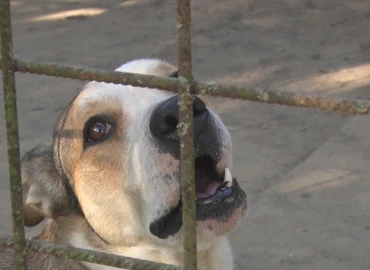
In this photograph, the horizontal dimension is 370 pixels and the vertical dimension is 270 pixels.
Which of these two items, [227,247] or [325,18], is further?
[325,18]

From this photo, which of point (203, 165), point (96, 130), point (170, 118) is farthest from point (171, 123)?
point (96, 130)

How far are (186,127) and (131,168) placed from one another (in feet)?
4.49

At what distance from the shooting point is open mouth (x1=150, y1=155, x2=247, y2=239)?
325cm

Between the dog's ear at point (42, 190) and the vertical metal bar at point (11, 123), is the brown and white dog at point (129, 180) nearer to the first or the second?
the dog's ear at point (42, 190)

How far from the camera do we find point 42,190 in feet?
12.9

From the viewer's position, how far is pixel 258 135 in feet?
21.8

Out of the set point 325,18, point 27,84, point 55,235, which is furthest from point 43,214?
point 325,18

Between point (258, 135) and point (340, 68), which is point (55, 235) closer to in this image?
point (258, 135)

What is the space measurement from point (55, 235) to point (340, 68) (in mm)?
4383

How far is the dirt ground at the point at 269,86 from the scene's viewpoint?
546cm

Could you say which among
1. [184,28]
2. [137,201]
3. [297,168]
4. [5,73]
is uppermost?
[184,28]

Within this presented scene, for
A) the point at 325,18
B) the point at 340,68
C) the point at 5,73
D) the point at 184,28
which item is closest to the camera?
the point at 184,28

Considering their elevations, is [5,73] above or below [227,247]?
above

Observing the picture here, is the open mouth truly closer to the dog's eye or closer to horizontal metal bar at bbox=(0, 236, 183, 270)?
the dog's eye
